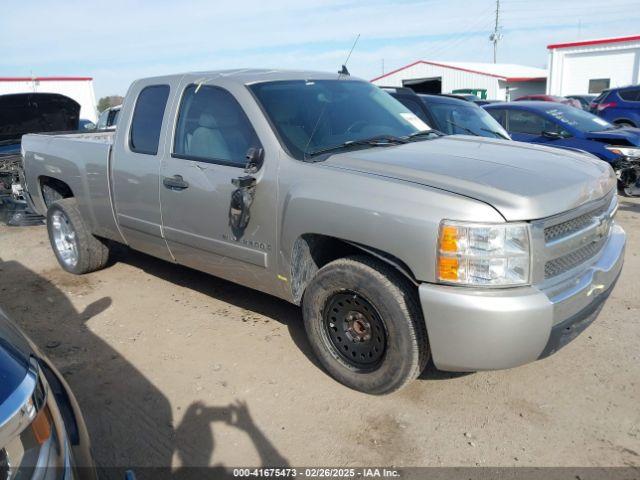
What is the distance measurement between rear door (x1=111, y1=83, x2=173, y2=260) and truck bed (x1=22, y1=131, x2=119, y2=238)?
23cm

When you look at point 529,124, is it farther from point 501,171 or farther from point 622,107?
point 622,107

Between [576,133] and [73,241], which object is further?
[576,133]

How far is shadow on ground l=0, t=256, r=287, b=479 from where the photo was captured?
2.75 metres

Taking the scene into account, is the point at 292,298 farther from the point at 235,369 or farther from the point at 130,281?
the point at 130,281

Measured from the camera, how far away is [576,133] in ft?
27.3

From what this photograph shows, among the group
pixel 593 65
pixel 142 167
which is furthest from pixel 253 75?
pixel 593 65

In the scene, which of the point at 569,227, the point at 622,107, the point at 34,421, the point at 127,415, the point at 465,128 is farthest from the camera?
the point at 622,107

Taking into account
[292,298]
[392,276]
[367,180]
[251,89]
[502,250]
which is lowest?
[292,298]

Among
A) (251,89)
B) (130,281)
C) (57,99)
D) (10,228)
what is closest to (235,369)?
(251,89)

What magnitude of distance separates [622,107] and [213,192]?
14453 mm

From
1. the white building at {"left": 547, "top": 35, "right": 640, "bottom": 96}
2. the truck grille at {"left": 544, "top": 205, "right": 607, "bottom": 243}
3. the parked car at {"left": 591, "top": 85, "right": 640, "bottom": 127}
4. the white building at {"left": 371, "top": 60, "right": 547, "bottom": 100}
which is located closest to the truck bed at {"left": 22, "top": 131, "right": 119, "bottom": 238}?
the truck grille at {"left": 544, "top": 205, "right": 607, "bottom": 243}

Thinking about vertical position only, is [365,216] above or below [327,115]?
below

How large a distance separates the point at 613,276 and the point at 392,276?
4.59 feet

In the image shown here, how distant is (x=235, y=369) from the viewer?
356 cm
